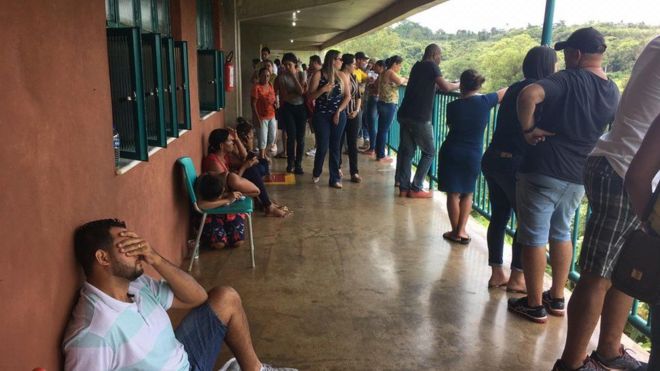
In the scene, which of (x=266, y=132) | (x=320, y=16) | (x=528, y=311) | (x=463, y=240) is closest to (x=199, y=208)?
(x=463, y=240)

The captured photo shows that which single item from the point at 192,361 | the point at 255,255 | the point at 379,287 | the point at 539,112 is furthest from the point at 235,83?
the point at 192,361

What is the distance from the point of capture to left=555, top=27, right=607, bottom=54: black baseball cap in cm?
266

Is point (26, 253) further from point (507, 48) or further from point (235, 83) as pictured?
point (507, 48)

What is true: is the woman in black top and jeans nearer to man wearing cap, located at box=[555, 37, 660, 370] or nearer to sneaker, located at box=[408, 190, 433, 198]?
man wearing cap, located at box=[555, 37, 660, 370]

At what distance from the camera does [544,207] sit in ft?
9.57

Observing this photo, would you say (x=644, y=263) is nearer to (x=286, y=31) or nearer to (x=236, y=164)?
(x=236, y=164)

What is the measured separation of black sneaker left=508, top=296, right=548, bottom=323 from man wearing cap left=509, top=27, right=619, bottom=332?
0.74 feet

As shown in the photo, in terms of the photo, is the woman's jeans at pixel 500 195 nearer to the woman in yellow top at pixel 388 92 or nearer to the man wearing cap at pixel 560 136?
the man wearing cap at pixel 560 136

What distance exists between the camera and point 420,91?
5.44m

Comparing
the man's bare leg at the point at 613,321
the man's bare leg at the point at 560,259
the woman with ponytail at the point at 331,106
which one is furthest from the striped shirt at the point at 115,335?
the woman with ponytail at the point at 331,106

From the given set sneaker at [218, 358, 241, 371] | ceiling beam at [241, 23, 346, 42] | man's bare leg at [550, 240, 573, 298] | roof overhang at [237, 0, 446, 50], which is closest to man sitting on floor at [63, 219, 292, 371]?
sneaker at [218, 358, 241, 371]

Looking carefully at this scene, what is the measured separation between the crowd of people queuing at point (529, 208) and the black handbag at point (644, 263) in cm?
7

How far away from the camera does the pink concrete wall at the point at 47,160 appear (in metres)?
1.44

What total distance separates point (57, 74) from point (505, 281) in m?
2.93
